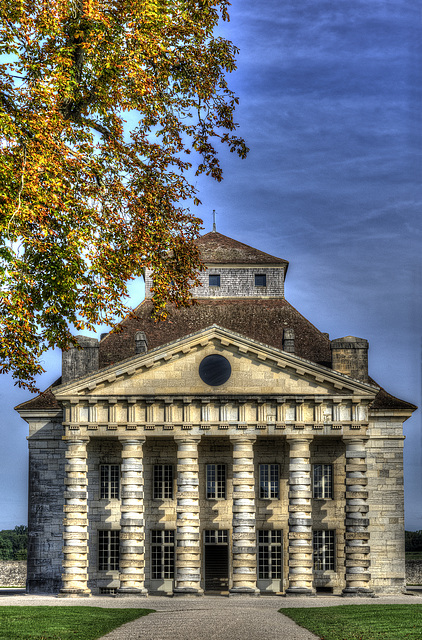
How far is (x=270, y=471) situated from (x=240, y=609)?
524 inches

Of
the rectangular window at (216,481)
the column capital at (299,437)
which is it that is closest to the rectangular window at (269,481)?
the rectangular window at (216,481)

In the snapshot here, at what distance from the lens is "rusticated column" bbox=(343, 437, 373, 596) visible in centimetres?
3759

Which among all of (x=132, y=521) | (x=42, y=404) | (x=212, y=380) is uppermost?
(x=212, y=380)

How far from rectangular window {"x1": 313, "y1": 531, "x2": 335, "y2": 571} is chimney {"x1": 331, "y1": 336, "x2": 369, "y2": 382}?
721cm

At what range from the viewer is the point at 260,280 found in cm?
4938

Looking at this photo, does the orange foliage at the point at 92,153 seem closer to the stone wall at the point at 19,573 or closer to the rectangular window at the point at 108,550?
the rectangular window at the point at 108,550

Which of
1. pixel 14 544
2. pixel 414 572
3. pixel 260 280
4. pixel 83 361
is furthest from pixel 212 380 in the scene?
pixel 14 544

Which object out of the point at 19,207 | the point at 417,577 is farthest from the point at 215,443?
the point at 19,207

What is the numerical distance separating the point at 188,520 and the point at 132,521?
7.71 ft

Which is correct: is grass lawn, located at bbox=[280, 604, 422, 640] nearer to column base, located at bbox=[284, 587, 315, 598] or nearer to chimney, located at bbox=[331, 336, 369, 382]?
column base, located at bbox=[284, 587, 315, 598]

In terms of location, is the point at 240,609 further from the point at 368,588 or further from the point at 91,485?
the point at 91,485

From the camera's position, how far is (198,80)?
68.8 feet

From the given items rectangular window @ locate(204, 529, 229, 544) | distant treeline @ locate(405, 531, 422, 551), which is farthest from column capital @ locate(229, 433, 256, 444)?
distant treeline @ locate(405, 531, 422, 551)

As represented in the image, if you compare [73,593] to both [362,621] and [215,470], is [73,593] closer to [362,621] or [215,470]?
[215,470]
